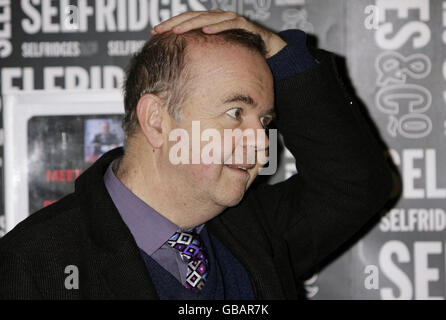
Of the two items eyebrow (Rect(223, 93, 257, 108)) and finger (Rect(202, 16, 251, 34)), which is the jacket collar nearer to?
eyebrow (Rect(223, 93, 257, 108))

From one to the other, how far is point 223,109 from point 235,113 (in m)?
0.04

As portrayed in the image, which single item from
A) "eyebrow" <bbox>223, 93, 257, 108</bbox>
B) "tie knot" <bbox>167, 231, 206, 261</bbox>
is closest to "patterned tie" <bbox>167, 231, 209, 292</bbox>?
"tie knot" <bbox>167, 231, 206, 261</bbox>

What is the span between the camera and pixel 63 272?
108 centimetres

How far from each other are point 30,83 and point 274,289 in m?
1.15

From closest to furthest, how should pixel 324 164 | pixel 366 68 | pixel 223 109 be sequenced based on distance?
pixel 223 109 < pixel 324 164 < pixel 366 68

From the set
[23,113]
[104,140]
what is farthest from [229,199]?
[23,113]

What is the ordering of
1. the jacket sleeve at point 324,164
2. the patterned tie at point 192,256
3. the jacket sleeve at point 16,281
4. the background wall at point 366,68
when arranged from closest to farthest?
1. the jacket sleeve at point 16,281
2. the patterned tie at point 192,256
3. the jacket sleeve at point 324,164
4. the background wall at point 366,68

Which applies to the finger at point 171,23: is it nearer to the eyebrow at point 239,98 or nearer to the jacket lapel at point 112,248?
the eyebrow at point 239,98

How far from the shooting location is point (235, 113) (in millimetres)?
1236

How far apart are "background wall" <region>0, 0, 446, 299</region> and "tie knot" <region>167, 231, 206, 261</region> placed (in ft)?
2.03

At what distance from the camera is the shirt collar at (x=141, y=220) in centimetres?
121

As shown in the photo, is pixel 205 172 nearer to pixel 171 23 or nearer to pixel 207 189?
pixel 207 189

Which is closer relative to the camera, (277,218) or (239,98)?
(239,98)

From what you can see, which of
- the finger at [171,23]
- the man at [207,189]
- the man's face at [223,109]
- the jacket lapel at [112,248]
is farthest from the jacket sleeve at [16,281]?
the finger at [171,23]
